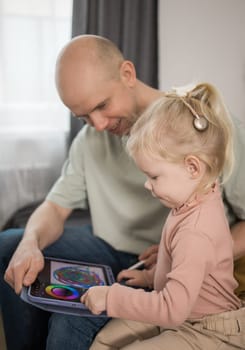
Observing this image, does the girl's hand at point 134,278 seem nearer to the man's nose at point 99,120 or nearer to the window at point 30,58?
the man's nose at point 99,120

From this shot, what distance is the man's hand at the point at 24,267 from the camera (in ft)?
3.77

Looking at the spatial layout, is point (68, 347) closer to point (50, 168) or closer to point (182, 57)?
point (50, 168)

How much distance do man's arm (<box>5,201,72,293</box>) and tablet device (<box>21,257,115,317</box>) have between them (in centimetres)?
3

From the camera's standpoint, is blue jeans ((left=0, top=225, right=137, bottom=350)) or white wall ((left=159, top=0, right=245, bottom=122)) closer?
blue jeans ((left=0, top=225, right=137, bottom=350))

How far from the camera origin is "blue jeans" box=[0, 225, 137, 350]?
Answer: 1.14 meters

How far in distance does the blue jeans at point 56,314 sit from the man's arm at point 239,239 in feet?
1.21

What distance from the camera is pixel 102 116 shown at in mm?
1282

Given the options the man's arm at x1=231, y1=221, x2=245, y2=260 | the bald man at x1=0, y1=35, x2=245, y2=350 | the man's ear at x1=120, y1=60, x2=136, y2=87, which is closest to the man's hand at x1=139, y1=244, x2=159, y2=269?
the bald man at x1=0, y1=35, x2=245, y2=350

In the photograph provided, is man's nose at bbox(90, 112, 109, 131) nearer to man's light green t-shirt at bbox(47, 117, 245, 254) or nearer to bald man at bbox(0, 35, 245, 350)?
bald man at bbox(0, 35, 245, 350)

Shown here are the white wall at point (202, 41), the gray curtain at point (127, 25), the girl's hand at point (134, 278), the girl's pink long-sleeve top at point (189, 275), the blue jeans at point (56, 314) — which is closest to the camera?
the girl's pink long-sleeve top at point (189, 275)

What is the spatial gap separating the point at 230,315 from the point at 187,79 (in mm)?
1647

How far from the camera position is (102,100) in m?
1.25

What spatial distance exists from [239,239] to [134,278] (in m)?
0.30

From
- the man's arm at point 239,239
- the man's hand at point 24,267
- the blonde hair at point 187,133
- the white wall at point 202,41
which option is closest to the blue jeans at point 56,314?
the man's hand at point 24,267
